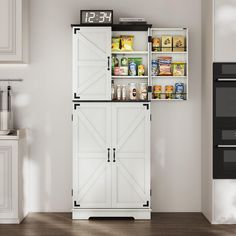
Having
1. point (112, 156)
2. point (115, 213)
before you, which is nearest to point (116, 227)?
point (115, 213)

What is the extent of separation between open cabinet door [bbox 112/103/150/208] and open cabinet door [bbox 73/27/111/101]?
252 mm

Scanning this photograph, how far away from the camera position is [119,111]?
488 centimetres

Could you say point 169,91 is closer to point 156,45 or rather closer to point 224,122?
point 156,45

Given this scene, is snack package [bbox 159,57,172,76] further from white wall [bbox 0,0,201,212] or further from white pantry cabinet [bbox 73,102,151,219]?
white pantry cabinet [bbox 73,102,151,219]

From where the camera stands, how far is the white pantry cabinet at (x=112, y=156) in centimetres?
488

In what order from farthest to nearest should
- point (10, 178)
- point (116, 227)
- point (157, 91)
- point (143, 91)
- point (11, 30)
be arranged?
point (157, 91)
point (143, 91)
point (11, 30)
point (10, 178)
point (116, 227)

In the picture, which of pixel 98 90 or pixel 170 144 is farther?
pixel 170 144

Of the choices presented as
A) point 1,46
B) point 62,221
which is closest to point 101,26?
point 1,46

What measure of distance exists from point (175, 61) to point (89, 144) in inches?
53.7

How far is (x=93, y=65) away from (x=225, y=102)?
4.76 feet

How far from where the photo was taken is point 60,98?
5.23 metres

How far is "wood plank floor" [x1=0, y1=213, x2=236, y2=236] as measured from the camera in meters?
4.38

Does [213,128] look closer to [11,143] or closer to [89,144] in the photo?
[89,144]

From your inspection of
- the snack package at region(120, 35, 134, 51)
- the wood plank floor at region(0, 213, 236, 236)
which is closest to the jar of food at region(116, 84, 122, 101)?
Answer: the snack package at region(120, 35, 134, 51)
